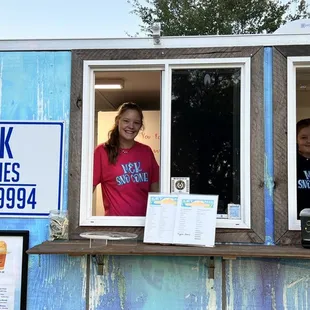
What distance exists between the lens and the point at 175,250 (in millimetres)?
2406

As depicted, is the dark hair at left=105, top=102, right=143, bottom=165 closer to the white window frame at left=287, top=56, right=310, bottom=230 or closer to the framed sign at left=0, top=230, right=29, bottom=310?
the framed sign at left=0, top=230, right=29, bottom=310

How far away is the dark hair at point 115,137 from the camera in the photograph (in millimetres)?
3230

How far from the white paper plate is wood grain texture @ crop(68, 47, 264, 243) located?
66 millimetres

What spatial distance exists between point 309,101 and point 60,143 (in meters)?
2.26

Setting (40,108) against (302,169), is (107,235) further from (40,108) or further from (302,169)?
(302,169)

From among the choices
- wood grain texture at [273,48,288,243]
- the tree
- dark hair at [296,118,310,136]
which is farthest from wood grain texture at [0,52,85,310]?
the tree

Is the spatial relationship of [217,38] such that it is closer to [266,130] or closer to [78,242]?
[266,130]

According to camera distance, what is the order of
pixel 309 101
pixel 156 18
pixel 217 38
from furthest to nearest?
pixel 156 18 < pixel 309 101 < pixel 217 38

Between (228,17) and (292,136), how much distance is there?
14125 millimetres

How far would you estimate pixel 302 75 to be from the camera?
9.77 ft

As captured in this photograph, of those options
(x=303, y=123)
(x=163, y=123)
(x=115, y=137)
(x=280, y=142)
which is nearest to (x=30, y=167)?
(x=115, y=137)

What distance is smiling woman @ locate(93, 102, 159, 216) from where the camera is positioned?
9.95 ft

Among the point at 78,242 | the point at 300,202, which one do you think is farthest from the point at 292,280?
the point at 78,242

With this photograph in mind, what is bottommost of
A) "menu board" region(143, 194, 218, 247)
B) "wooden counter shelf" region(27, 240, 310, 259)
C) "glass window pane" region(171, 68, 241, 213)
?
"wooden counter shelf" region(27, 240, 310, 259)
